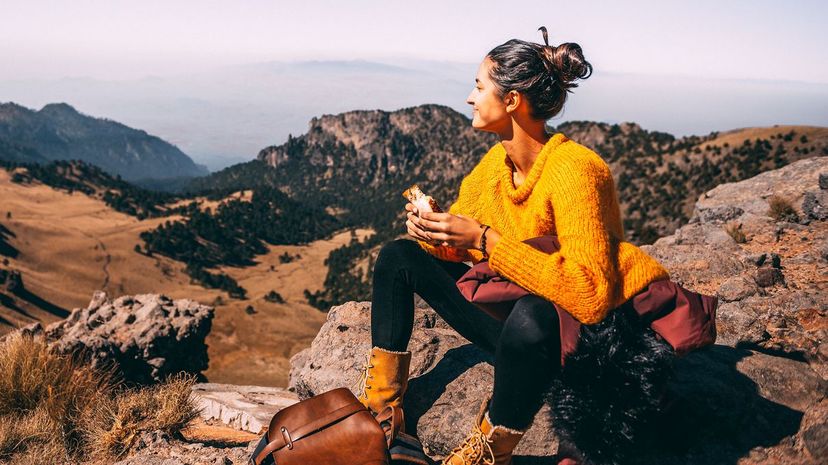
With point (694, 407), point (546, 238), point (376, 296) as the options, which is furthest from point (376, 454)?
point (694, 407)

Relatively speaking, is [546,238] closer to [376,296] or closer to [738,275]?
[376,296]

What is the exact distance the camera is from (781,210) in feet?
29.2

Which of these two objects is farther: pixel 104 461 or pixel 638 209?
pixel 638 209

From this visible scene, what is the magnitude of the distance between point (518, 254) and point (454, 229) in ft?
1.60

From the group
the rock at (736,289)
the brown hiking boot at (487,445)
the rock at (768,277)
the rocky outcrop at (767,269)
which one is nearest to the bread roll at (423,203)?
the brown hiking boot at (487,445)

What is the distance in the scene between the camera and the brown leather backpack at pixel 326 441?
3059mm

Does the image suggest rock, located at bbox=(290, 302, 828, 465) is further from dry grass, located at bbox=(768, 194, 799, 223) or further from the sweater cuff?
dry grass, located at bbox=(768, 194, 799, 223)

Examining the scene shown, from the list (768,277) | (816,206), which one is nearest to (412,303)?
(768,277)

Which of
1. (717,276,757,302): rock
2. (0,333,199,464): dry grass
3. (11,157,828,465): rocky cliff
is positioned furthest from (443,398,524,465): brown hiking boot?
(717,276,757,302): rock

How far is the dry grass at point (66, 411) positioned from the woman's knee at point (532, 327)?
132 inches

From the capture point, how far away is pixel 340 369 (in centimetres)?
484

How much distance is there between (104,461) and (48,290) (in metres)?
47.0

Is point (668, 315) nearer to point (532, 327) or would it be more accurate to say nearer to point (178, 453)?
point (532, 327)

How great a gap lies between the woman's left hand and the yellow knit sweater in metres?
0.25
